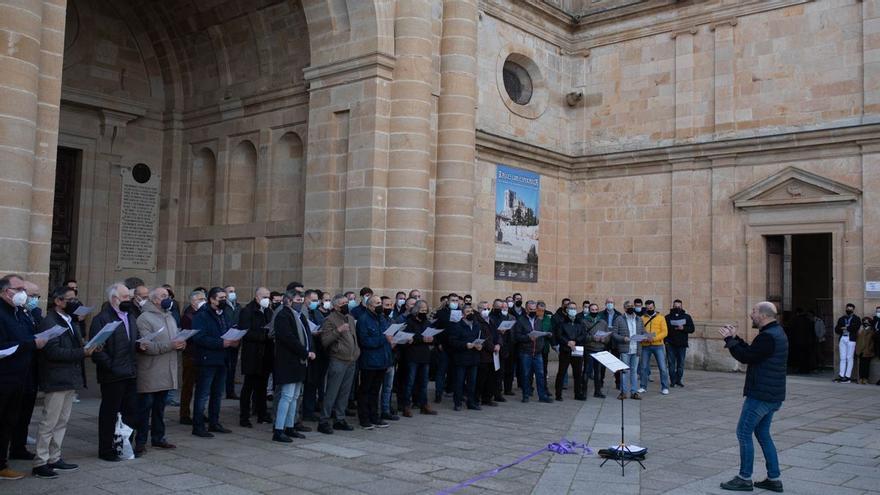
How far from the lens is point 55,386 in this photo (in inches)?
301

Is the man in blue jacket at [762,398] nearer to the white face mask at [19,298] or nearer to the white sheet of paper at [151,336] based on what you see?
the white sheet of paper at [151,336]

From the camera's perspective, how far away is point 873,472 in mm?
8695

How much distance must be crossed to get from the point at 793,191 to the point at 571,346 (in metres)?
8.94

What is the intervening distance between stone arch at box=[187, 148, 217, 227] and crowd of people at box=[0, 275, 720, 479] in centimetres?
677

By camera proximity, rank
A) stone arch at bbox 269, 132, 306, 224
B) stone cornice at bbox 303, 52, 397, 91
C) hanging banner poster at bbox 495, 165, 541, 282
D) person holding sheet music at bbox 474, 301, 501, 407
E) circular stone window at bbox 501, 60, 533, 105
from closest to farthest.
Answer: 1. person holding sheet music at bbox 474, 301, 501, 407
2. stone cornice at bbox 303, 52, 397, 91
3. stone arch at bbox 269, 132, 306, 224
4. hanging banner poster at bbox 495, 165, 541, 282
5. circular stone window at bbox 501, 60, 533, 105

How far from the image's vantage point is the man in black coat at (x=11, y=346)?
717 cm

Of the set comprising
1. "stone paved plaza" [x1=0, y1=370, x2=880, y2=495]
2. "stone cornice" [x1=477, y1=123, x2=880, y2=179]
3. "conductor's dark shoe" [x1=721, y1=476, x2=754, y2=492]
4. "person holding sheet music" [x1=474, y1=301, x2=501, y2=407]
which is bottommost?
"stone paved plaza" [x1=0, y1=370, x2=880, y2=495]

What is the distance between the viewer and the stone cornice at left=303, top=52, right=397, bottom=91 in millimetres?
15914

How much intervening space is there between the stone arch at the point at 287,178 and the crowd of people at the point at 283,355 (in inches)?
183

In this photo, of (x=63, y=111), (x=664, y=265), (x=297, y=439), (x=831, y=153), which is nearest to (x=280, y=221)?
(x=63, y=111)

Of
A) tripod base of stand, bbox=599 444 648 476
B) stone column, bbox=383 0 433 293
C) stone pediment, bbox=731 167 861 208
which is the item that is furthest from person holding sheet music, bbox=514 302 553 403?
stone pediment, bbox=731 167 861 208

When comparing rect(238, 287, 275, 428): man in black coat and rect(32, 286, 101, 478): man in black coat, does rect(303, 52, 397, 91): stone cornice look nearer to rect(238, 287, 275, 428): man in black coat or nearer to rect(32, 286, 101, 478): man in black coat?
rect(238, 287, 275, 428): man in black coat

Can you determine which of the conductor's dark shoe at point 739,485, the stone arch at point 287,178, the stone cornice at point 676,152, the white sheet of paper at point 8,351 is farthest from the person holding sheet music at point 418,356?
the stone cornice at point 676,152

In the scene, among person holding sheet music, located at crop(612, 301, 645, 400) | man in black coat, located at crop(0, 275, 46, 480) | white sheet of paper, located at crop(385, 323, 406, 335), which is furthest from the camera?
person holding sheet music, located at crop(612, 301, 645, 400)
